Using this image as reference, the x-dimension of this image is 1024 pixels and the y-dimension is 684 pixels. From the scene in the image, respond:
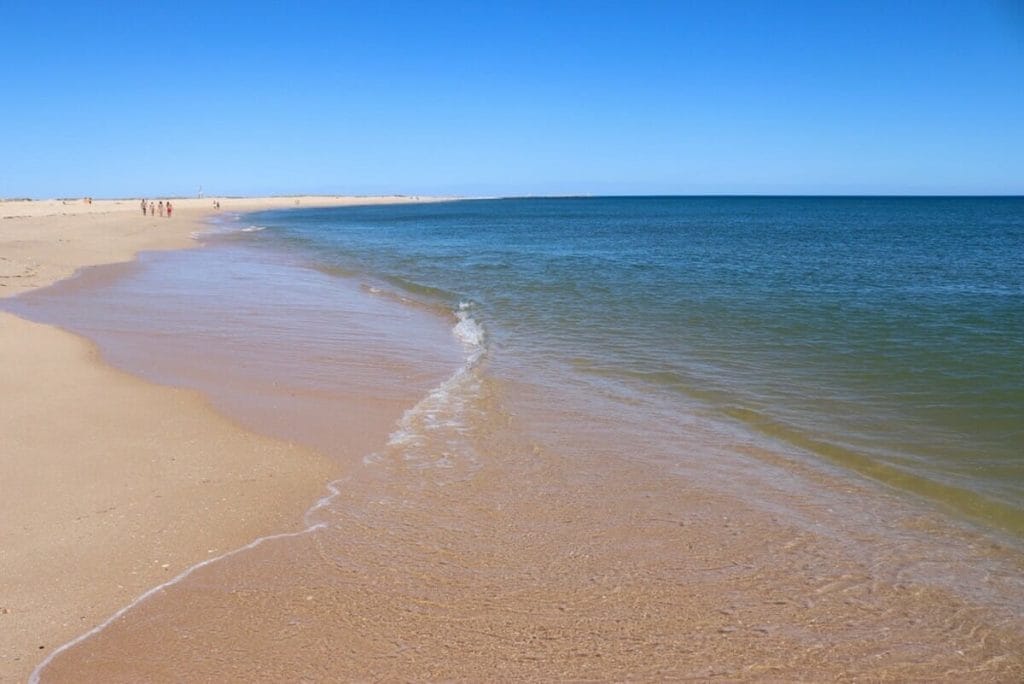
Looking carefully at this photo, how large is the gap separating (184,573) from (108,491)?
1.70m

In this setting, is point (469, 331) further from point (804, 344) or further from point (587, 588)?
point (587, 588)

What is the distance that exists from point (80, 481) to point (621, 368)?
7.41 m

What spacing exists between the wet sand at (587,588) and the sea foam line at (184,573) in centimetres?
4

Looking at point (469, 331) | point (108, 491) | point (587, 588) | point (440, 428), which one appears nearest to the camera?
point (587, 588)

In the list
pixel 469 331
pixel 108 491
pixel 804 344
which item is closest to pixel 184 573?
pixel 108 491

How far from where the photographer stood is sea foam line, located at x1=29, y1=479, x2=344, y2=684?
3992 millimetres

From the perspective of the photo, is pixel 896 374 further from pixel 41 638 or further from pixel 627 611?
pixel 41 638

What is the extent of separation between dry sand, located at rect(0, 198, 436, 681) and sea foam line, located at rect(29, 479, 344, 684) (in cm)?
5

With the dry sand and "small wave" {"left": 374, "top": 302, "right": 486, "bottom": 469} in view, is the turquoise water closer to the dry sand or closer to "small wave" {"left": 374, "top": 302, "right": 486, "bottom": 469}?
"small wave" {"left": 374, "top": 302, "right": 486, "bottom": 469}

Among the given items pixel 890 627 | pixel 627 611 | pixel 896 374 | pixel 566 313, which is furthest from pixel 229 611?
pixel 566 313

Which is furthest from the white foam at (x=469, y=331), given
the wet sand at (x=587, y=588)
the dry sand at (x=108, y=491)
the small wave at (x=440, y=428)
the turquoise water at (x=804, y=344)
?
the wet sand at (x=587, y=588)

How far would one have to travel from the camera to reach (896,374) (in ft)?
36.2

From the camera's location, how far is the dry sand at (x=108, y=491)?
4.60m

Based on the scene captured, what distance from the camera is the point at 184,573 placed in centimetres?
493
